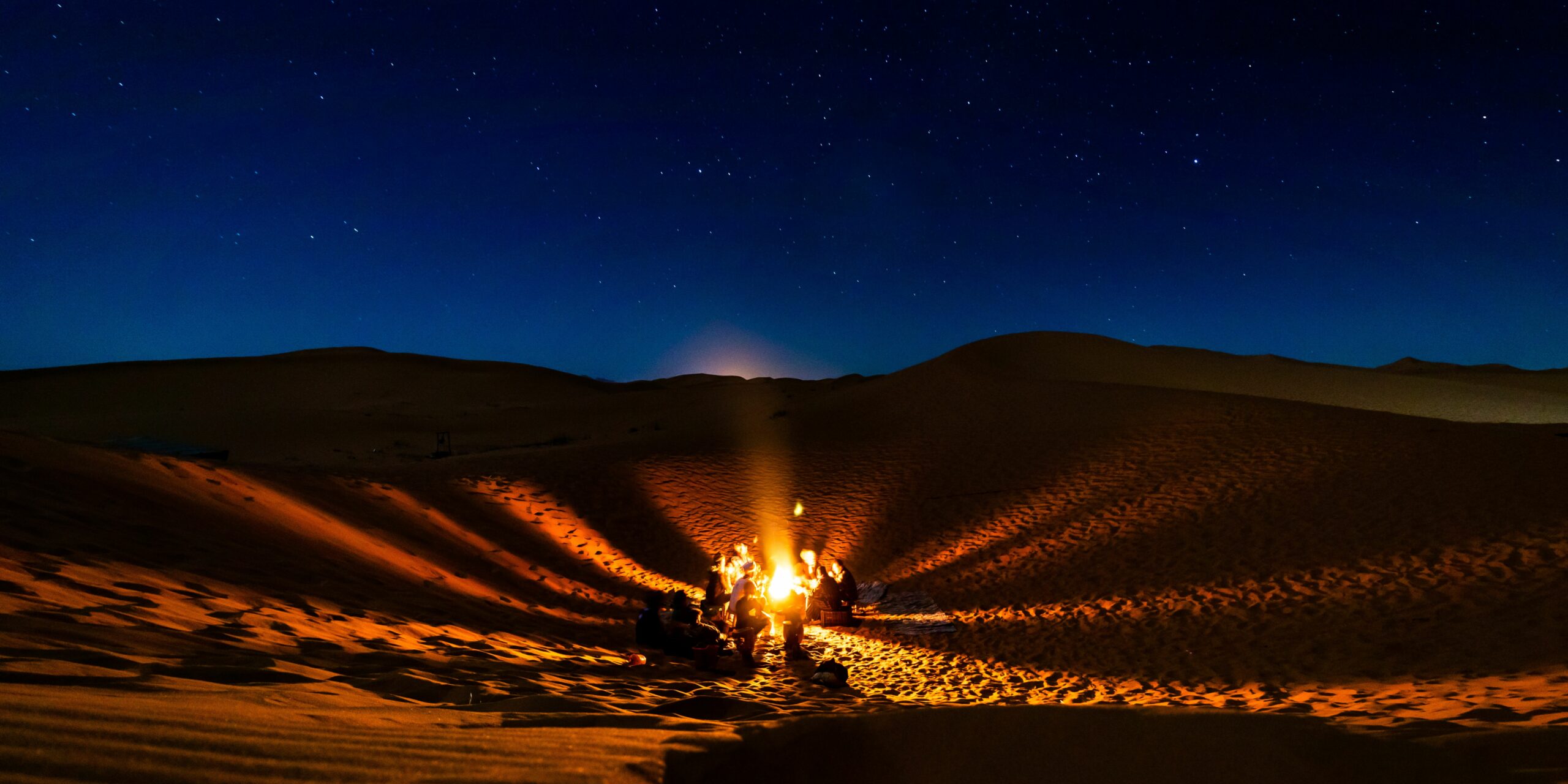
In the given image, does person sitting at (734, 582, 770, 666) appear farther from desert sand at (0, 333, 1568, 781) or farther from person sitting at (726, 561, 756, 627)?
desert sand at (0, 333, 1568, 781)

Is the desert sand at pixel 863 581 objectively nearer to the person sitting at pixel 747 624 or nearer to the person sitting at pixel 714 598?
the person sitting at pixel 747 624

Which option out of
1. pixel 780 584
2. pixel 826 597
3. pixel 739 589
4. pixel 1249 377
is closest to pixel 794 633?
pixel 739 589

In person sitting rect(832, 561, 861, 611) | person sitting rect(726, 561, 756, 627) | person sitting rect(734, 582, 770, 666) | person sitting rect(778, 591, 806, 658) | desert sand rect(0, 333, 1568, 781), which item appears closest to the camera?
desert sand rect(0, 333, 1568, 781)

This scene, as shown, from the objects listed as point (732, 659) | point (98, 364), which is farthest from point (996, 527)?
point (98, 364)

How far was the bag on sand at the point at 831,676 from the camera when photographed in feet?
24.8

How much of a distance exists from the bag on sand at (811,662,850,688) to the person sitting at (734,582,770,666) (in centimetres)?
102

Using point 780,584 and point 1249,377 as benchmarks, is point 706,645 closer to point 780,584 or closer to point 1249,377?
point 780,584

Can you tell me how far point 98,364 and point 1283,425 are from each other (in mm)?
82847

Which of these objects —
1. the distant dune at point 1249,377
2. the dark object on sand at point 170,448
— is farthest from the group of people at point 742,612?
the distant dune at point 1249,377

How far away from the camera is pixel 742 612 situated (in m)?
8.57

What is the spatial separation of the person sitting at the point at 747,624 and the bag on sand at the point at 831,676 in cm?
102

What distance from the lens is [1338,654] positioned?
8.39 metres

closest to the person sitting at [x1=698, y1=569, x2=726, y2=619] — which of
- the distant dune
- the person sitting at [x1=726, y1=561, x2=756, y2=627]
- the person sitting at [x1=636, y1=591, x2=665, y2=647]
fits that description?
the person sitting at [x1=726, y1=561, x2=756, y2=627]

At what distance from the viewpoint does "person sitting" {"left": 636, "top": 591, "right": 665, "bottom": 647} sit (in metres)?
8.35
